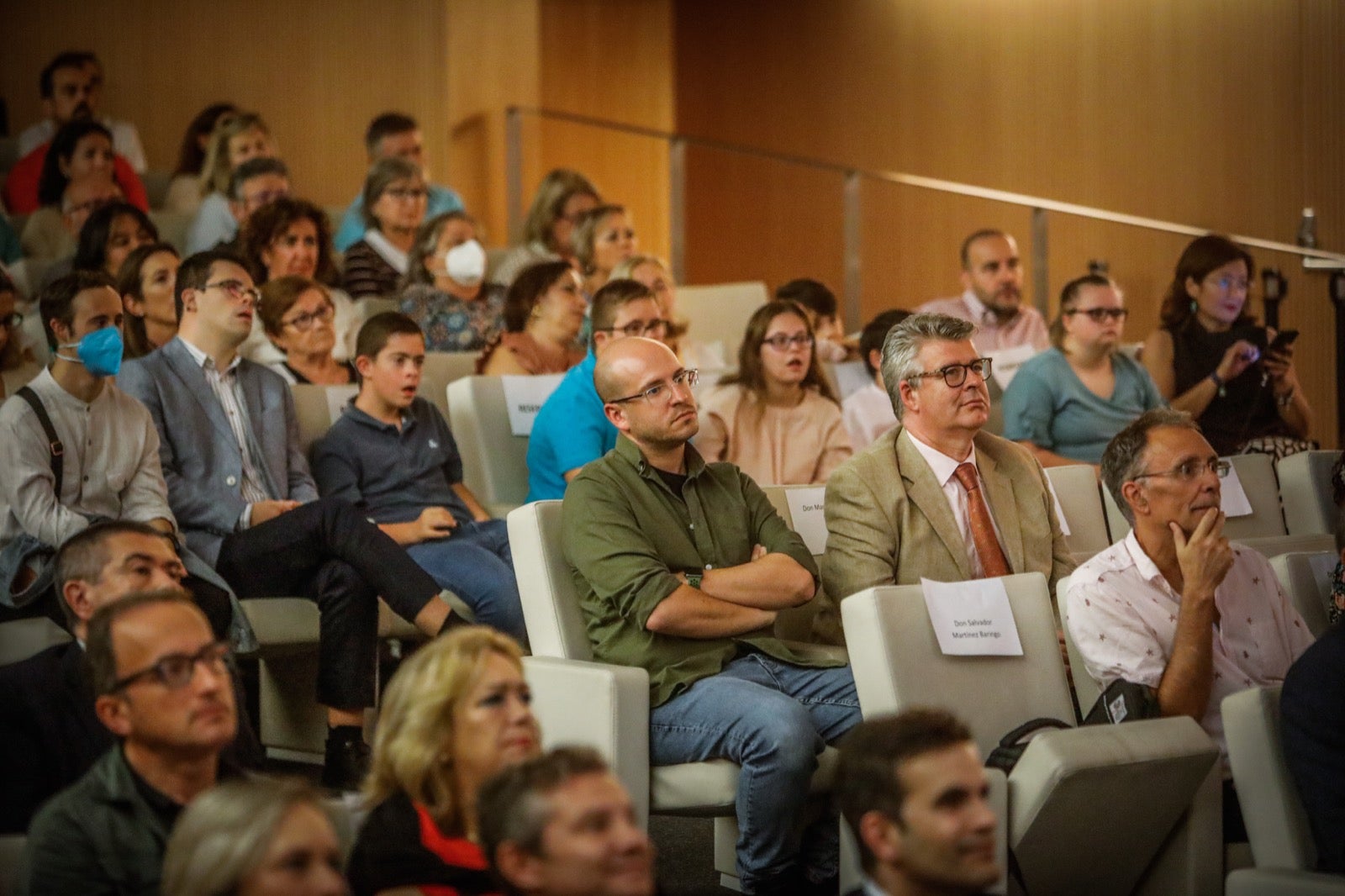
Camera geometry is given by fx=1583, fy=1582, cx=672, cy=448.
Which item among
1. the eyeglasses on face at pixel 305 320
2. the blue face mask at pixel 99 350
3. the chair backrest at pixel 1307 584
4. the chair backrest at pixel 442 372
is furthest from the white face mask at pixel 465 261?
the chair backrest at pixel 1307 584

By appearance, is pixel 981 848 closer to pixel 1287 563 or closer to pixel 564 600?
pixel 564 600

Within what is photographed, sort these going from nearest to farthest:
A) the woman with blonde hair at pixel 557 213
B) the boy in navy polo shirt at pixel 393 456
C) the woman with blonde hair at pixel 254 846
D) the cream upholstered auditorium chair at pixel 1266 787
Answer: the woman with blonde hair at pixel 254 846 → the cream upholstered auditorium chair at pixel 1266 787 → the boy in navy polo shirt at pixel 393 456 → the woman with blonde hair at pixel 557 213

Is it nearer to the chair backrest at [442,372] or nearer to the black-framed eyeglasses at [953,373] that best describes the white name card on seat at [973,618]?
the black-framed eyeglasses at [953,373]

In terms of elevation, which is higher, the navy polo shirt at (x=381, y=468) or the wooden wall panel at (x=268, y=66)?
the wooden wall panel at (x=268, y=66)

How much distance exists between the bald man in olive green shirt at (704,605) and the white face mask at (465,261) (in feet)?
7.70

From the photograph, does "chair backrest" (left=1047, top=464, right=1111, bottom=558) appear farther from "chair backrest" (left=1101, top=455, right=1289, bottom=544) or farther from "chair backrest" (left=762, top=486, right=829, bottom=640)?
"chair backrest" (left=762, top=486, right=829, bottom=640)

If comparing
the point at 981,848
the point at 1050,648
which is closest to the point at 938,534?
the point at 1050,648

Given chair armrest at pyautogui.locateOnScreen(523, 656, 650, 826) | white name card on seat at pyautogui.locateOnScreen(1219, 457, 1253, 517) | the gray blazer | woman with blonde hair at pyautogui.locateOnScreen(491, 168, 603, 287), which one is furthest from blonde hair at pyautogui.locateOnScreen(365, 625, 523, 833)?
woman with blonde hair at pyautogui.locateOnScreen(491, 168, 603, 287)

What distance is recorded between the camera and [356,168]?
343 inches

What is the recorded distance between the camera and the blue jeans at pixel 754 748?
300 cm

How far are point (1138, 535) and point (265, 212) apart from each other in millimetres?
3364

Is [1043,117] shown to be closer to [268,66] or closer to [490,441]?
[268,66]

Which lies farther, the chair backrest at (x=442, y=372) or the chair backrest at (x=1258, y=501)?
the chair backrest at (x=442, y=372)

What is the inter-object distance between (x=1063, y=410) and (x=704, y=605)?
251 cm
